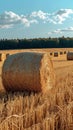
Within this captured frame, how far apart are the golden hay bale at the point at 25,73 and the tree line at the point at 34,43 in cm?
4876

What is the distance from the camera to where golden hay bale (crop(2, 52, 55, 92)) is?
9914 millimetres

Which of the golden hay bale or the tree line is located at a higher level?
the golden hay bale

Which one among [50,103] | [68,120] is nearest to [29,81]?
[50,103]

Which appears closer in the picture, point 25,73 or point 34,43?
point 25,73

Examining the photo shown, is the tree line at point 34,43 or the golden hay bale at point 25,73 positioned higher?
the golden hay bale at point 25,73

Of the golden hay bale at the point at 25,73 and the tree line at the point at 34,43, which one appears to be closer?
the golden hay bale at the point at 25,73

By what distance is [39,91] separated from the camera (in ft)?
32.9

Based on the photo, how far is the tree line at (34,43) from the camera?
60.0 m

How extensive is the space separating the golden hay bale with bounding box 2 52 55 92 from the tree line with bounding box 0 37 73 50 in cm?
4876

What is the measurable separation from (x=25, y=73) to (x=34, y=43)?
5144 cm

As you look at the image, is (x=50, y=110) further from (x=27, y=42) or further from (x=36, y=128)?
(x=27, y=42)

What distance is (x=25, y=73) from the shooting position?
32.6 feet

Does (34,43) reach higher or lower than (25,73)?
lower

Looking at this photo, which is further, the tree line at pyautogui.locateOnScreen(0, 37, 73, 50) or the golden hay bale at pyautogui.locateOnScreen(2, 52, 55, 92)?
the tree line at pyautogui.locateOnScreen(0, 37, 73, 50)
